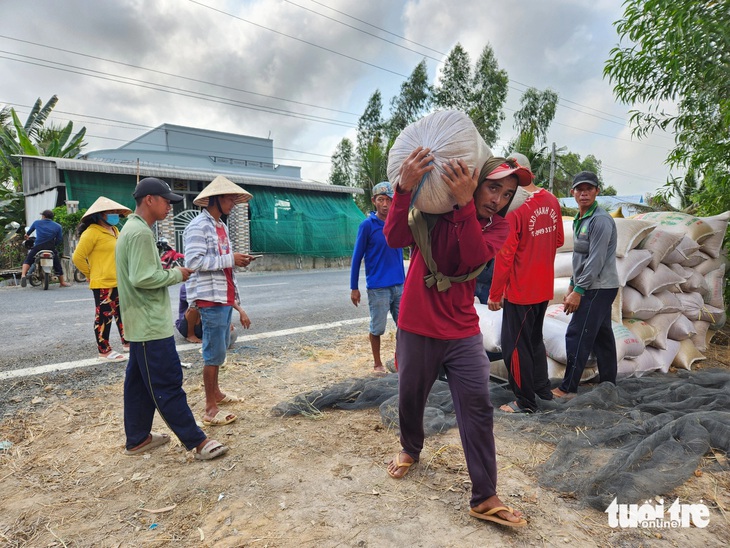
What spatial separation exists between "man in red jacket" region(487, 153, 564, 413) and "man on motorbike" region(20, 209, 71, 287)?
37.5ft

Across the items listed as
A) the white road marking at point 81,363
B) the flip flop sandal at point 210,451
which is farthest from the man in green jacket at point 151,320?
the white road marking at point 81,363

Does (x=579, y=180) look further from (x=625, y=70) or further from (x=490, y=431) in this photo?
(x=625, y=70)

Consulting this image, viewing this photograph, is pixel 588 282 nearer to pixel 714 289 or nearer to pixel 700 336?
pixel 700 336

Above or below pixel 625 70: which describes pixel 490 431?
below

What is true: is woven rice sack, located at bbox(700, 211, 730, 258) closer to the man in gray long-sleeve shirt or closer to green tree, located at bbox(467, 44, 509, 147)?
the man in gray long-sleeve shirt

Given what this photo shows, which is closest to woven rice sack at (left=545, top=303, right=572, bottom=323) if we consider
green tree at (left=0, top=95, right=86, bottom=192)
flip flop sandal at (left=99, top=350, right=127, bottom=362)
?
flip flop sandal at (left=99, top=350, right=127, bottom=362)

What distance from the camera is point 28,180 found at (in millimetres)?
15641

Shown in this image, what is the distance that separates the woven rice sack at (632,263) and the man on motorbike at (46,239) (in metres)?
12.0

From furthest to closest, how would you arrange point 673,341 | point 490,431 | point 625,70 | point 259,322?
point 259,322
point 625,70
point 673,341
point 490,431

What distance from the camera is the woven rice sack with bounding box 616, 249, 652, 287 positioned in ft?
14.3

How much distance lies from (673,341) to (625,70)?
3.34 meters

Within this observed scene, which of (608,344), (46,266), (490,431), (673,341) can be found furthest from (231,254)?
(46,266)

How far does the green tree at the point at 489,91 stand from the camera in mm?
28766

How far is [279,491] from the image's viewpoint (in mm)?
2514
